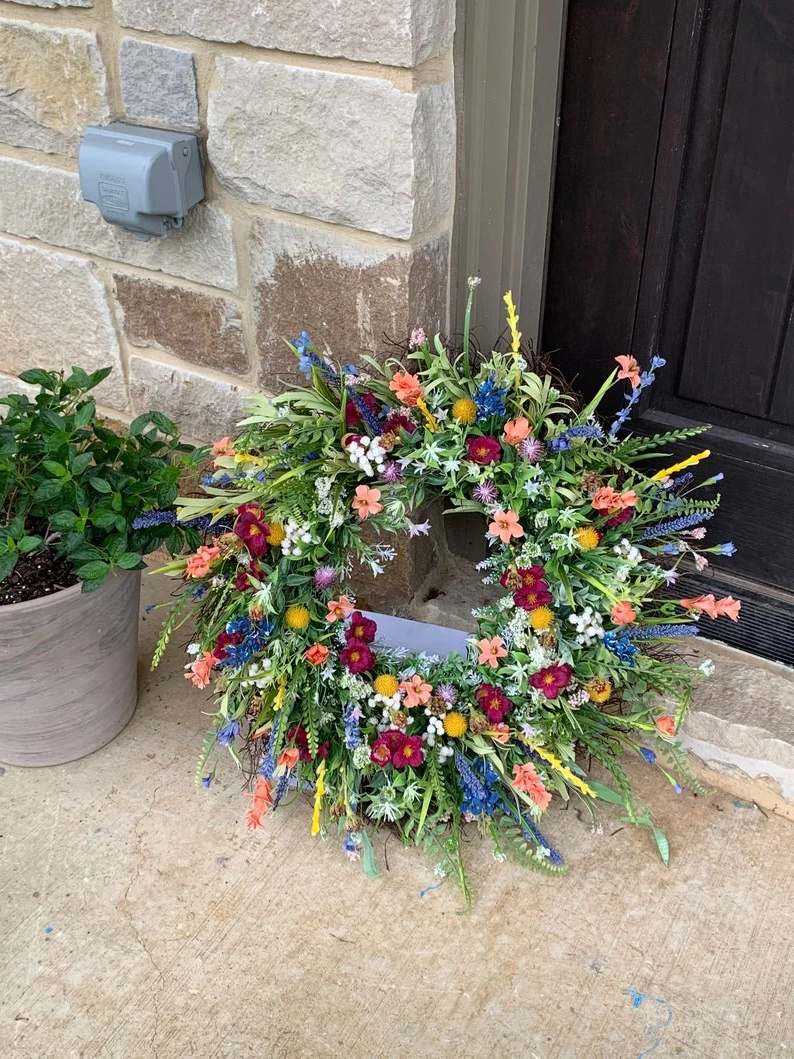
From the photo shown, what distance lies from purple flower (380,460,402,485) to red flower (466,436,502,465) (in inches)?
5.0

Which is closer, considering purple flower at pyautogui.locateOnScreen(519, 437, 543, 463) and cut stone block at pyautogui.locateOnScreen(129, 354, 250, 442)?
purple flower at pyautogui.locateOnScreen(519, 437, 543, 463)

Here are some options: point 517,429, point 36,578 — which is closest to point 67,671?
point 36,578

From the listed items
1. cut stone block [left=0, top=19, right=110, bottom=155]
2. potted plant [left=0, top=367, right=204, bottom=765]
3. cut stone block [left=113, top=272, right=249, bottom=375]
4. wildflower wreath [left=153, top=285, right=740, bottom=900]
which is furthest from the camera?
cut stone block [left=113, top=272, right=249, bottom=375]

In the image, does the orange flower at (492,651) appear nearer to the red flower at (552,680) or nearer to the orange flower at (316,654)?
the red flower at (552,680)

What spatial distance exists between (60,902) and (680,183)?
1660 millimetres

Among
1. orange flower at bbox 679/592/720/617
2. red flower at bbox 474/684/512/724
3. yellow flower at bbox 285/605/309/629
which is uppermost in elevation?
orange flower at bbox 679/592/720/617

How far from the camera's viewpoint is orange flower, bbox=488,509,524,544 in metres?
1.53

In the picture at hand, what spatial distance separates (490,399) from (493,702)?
508mm

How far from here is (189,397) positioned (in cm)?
209

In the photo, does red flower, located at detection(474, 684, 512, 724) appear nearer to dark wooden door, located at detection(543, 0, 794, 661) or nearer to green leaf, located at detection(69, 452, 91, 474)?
dark wooden door, located at detection(543, 0, 794, 661)

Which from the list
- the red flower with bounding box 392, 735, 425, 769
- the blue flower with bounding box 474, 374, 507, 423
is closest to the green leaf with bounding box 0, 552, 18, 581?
the red flower with bounding box 392, 735, 425, 769

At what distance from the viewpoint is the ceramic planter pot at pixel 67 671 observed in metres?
1.70

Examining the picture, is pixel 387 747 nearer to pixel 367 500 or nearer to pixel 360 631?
pixel 360 631

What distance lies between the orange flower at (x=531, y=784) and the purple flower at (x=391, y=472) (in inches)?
20.9
